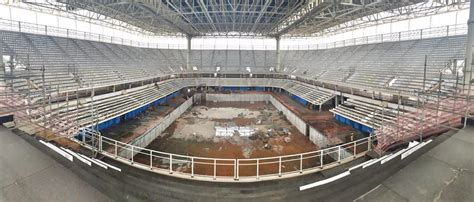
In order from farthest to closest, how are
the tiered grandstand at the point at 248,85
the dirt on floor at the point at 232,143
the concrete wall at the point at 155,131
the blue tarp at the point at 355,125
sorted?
the blue tarp at the point at 355,125 → the concrete wall at the point at 155,131 → the dirt on floor at the point at 232,143 → the tiered grandstand at the point at 248,85

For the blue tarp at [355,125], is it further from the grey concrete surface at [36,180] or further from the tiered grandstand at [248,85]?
the grey concrete surface at [36,180]

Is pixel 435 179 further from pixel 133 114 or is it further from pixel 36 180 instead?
pixel 133 114

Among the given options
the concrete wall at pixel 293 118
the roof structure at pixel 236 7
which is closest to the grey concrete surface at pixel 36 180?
the roof structure at pixel 236 7

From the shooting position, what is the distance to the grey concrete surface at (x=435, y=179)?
14.3 feet

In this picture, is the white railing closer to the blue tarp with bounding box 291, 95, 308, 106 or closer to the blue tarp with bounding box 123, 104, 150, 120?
the blue tarp with bounding box 291, 95, 308, 106

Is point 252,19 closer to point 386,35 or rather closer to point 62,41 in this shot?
point 386,35

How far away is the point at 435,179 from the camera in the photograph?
4.80 metres

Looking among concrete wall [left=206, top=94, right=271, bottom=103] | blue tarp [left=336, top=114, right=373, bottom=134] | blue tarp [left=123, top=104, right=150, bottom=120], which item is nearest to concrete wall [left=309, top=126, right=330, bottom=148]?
blue tarp [left=336, top=114, right=373, bottom=134]

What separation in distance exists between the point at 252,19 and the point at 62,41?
19806mm

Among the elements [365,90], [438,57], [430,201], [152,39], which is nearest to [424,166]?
[430,201]

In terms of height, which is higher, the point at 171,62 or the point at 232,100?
the point at 171,62

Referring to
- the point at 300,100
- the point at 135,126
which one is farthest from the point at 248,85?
the point at 135,126

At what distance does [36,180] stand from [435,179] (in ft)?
27.4

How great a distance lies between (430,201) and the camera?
4.21 m
